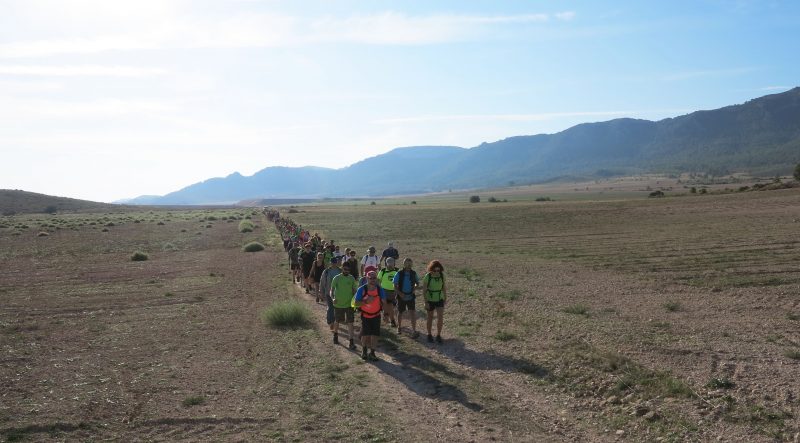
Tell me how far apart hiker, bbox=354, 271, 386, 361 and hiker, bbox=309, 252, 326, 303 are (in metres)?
4.43

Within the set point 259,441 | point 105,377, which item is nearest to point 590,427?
point 259,441

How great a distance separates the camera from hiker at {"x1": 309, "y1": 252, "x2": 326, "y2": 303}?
580 inches

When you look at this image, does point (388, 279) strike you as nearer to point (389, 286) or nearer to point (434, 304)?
point (389, 286)

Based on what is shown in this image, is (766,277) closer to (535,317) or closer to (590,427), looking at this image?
(535,317)

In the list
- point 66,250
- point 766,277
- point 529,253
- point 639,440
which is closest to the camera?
point 639,440

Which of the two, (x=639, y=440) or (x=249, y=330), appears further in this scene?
(x=249, y=330)

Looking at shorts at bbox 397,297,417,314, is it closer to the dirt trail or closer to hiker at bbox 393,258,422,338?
hiker at bbox 393,258,422,338

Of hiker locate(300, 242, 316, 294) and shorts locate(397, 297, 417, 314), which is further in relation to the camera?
hiker locate(300, 242, 316, 294)

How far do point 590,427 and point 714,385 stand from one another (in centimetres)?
200

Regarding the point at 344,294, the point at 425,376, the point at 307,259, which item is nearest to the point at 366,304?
the point at 344,294

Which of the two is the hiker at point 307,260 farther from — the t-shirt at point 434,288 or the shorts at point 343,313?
the t-shirt at point 434,288

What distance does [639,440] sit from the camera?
22.1 feet

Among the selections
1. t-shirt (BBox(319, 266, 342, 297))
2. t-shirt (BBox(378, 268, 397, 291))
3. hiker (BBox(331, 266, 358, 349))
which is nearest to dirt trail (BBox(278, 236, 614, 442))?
hiker (BBox(331, 266, 358, 349))

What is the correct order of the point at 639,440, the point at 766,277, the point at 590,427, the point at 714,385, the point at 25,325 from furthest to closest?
the point at 766,277, the point at 25,325, the point at 714,385, the point at 590,427, the point at 639,440
